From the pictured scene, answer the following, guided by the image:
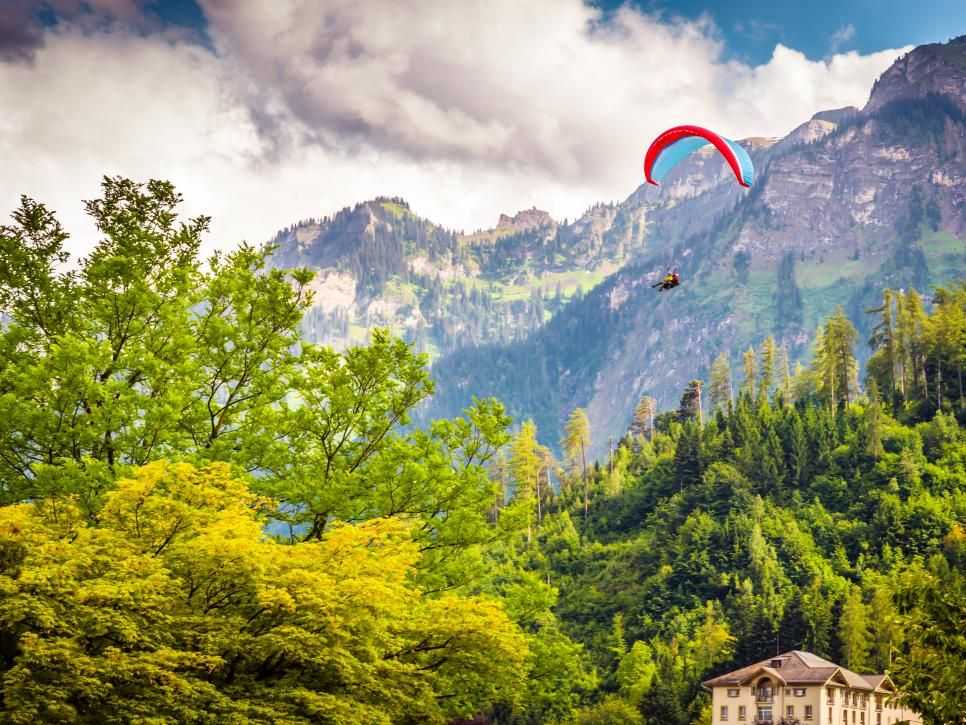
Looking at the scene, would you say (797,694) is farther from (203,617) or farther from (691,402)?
(691,402)

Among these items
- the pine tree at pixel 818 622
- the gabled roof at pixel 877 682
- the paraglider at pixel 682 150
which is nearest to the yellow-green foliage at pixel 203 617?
the paraglider at pixel 682 150

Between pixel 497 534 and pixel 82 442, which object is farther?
pixel 497 534

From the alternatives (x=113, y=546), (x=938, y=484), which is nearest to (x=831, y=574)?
(x=938, y=484)

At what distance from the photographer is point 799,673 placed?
84.1 m

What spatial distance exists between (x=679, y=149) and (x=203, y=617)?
111ft

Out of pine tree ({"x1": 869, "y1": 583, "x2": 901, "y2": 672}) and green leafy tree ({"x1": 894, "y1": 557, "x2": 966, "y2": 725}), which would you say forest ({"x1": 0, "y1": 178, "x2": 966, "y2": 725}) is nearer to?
green leafy tree ({"x1": 894, "y1": 557, "x2": 966, "y2": 725})

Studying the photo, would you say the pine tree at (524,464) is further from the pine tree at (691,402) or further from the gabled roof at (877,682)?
the gabled roof at (877,682)

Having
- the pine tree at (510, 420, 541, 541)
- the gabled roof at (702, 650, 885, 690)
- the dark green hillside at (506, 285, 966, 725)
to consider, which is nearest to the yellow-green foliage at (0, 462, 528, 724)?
the gabled roof at (702, 650, 885, 690)

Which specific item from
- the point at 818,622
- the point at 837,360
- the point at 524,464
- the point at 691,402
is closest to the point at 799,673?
the point at 818,622

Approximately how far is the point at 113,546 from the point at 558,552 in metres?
110

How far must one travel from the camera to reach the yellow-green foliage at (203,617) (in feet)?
72.2

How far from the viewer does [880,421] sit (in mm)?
120000

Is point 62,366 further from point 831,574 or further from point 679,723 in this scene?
point 831,574

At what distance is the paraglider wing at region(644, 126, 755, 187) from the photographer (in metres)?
46.4
